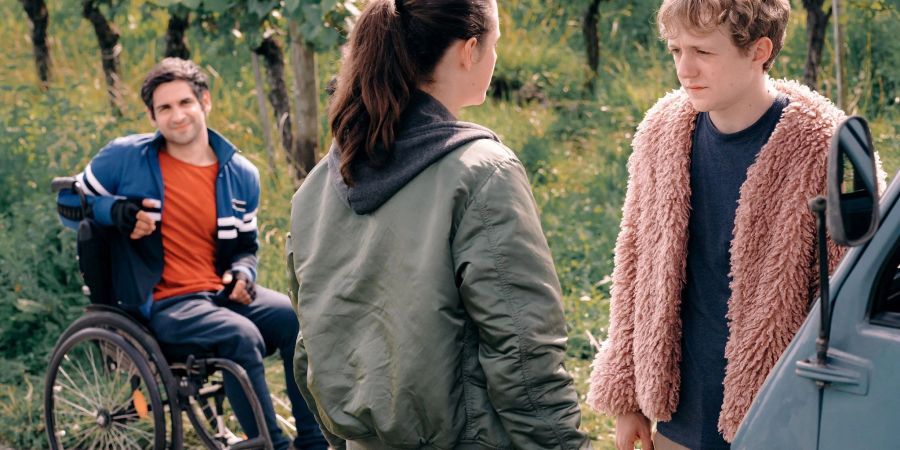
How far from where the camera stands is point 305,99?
6.57m

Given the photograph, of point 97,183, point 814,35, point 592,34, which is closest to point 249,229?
point 97,183

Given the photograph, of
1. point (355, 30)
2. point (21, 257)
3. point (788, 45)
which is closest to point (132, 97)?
point (21, 257)

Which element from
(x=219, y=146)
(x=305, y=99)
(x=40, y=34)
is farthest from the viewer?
(x=40, y=34)

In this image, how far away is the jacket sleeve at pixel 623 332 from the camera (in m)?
2.71

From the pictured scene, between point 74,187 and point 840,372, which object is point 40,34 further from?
point 840,372

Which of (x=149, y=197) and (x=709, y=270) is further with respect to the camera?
(x=149, y=197)

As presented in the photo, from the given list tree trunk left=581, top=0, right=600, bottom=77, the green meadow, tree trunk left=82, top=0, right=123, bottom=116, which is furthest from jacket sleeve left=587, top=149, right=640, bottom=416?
tree trunk left=82, top=0, right=123, bottom=116

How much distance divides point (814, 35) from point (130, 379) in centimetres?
→ 435

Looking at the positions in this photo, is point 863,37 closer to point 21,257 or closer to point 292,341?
point 292,341

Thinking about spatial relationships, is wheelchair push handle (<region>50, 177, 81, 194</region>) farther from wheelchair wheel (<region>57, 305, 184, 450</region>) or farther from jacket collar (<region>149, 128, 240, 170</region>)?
wheelchair wheel (<region>57, 305, 184, 450</region>)

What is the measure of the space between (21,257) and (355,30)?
4371 mm

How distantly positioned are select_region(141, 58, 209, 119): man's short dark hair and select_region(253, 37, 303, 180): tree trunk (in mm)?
2442

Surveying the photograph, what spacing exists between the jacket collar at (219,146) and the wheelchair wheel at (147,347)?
0.68 m

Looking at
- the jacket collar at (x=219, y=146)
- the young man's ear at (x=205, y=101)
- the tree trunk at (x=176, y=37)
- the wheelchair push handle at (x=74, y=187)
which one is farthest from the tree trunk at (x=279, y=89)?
the wheelchair push handle at (x=74, y=187)
